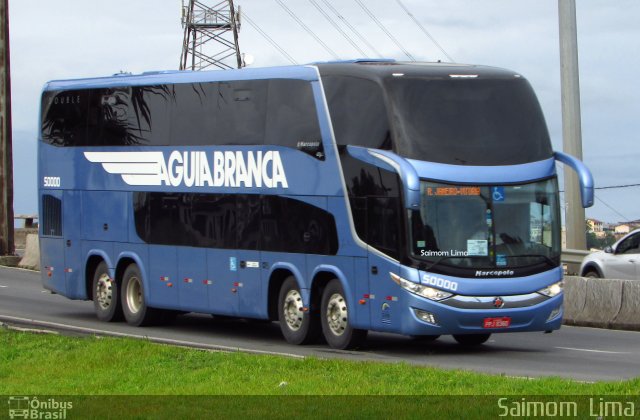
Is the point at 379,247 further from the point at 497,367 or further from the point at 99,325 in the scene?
the point at 99,325

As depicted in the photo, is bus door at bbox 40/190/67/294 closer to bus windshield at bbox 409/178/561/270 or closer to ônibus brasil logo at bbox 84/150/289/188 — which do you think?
ônibus brasil logo at bbox 84/150/289/188

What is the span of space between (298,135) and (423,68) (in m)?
2.17

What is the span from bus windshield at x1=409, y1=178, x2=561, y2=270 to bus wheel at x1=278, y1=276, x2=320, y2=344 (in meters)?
2.63

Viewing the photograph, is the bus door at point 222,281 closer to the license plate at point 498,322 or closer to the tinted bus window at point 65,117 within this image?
the tinted bus window at point 65,117

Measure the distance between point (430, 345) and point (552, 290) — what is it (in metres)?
2.63

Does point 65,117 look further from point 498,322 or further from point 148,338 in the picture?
point 498,322

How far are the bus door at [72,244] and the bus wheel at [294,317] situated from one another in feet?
20.1

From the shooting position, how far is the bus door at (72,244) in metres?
27.3

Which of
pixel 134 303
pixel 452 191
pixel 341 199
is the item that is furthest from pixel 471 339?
pixel 134 303

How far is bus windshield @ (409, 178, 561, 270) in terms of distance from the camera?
65.2 ft

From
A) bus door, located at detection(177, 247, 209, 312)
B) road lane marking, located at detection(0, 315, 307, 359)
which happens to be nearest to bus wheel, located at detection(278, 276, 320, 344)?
road lane marking, located at detection(0, 315, 307, 359)

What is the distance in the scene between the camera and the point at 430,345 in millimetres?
22469

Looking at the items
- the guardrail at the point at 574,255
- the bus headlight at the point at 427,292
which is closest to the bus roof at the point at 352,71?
the bus headlight at the point at 427,292

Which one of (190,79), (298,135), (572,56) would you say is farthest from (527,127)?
(572,56)
